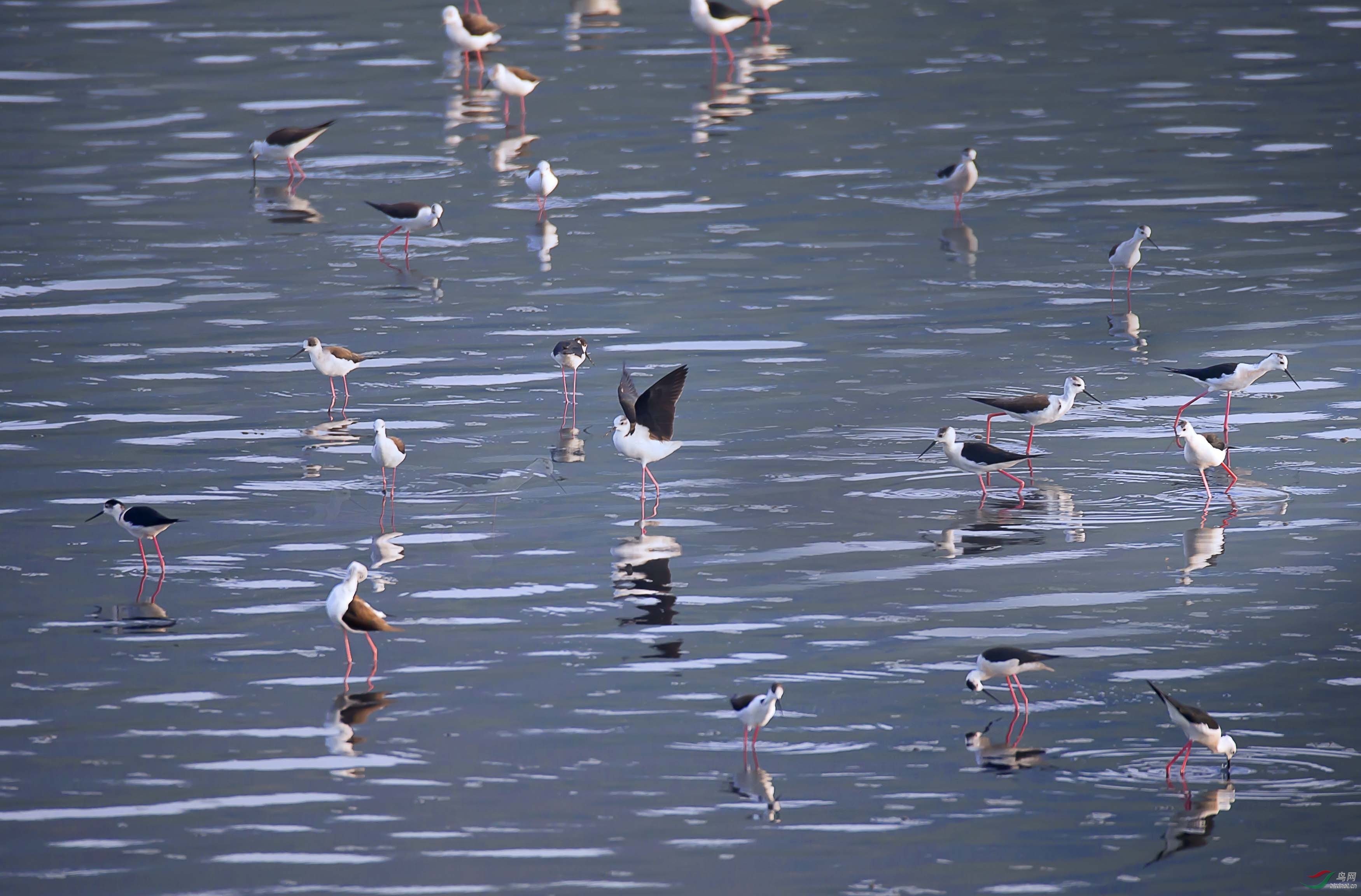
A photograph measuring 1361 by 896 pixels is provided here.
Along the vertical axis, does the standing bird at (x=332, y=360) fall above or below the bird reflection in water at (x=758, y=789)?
above

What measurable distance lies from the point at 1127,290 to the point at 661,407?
7239 mm

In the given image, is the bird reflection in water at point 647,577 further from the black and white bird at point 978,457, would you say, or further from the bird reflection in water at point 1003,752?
the black and white bird at point 978,457

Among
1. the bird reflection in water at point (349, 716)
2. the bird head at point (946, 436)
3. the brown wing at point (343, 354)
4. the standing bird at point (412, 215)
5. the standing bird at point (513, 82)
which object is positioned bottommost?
the bird reflection in water at point (349, 716)

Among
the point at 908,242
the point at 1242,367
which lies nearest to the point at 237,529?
the point at 1242,367

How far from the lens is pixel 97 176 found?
23188 mm

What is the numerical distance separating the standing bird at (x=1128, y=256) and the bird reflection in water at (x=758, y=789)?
10028 millimetres

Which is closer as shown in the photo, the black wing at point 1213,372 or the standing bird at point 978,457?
the standing bird at point 978,457

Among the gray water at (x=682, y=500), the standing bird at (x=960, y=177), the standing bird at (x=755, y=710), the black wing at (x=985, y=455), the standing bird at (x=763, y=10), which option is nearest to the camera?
the gray water at (x=682, y=500)

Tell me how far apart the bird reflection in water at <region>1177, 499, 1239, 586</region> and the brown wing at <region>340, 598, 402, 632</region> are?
5.07m

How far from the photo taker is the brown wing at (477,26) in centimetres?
2958

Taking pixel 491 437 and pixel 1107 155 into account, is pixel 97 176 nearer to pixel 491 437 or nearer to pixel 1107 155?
pixel 491 437

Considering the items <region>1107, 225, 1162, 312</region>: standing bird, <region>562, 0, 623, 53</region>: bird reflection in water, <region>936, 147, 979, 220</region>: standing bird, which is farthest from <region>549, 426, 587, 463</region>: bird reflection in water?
<region>562, 0, 623, 53</region>: bird reflection in water

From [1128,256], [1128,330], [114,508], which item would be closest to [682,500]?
[114,508]

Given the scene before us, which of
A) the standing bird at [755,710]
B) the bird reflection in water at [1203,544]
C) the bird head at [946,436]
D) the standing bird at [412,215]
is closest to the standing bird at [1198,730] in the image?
the standing bird at [755,710]
